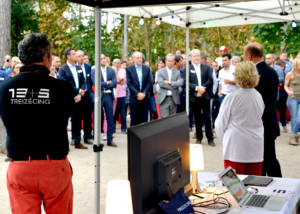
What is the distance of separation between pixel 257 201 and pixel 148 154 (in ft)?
3.16

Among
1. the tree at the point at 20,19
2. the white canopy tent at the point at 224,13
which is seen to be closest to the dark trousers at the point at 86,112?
the white canopy tent at the point at 224,13

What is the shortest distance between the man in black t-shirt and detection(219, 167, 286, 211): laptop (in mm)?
966

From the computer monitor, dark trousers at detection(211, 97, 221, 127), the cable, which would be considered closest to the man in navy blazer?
dark trousers at detection(211, 97, 221, 127)

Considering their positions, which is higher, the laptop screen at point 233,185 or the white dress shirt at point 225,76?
the white dress shirt at point 225,76

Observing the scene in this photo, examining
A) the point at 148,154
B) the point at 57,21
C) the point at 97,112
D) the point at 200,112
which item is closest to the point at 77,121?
the point at 200,112

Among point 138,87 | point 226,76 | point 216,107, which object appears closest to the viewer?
point 138,87

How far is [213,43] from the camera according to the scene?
764 inches

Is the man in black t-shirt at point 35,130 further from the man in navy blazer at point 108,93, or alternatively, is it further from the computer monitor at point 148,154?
the man in navy blazer at point 108,93

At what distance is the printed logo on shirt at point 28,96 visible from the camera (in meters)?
2.31

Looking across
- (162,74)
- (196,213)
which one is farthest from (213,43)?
(196,213)

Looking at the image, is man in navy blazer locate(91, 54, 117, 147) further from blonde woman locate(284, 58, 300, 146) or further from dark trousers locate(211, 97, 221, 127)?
blonde woman locate(284, 58, 300, 146)

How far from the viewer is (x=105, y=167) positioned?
6.38 meters

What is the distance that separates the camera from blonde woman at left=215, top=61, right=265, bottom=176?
361cm

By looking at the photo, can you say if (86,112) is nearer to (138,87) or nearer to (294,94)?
(138,87)
